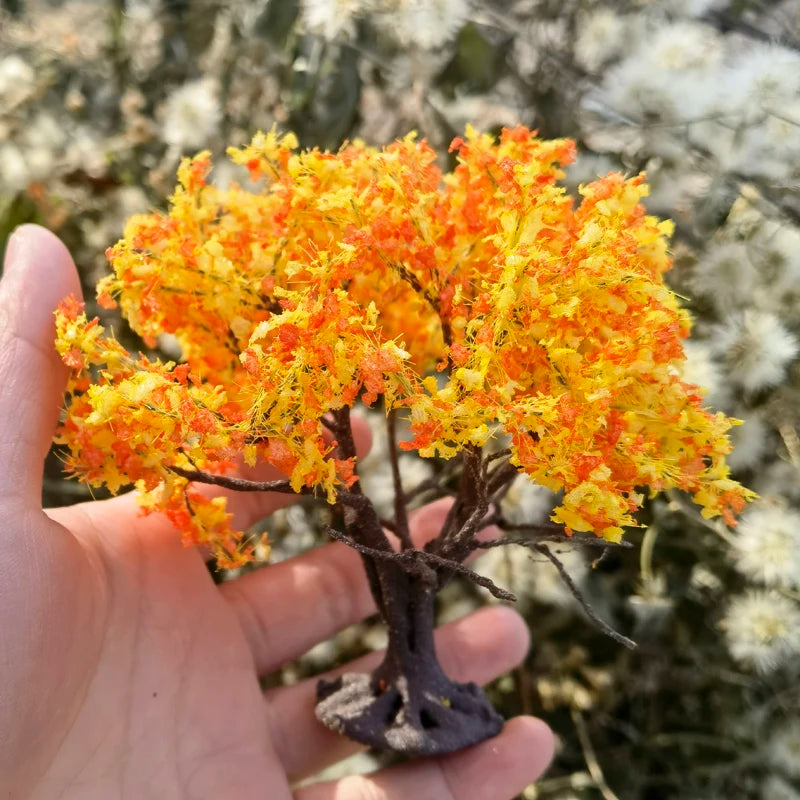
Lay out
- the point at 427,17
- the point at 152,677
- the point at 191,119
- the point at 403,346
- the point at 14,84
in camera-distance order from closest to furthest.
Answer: the point at 403,346 < the point at 152,677 < the point at 427,17 < the point at 191,119 < the point at 14,84

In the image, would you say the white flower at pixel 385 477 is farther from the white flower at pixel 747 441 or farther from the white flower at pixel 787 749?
the white flower at pixel 787 749

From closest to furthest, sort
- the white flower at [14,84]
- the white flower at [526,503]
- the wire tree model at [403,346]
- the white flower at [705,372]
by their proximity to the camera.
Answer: the wire tree model at [403,346], the white flower at [705,372], the white flower at [526,503], the white flower at [14,84]

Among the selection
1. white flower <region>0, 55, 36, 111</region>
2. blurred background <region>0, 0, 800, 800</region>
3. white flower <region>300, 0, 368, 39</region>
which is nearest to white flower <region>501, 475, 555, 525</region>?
blurred background <region>0, 0, 800, 800</region>

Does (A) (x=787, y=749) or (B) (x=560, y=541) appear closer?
(B) (x=560, y=541)

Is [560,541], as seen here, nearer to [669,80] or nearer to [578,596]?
[578,596]

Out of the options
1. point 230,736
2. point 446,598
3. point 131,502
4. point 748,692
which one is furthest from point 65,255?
point 748,692

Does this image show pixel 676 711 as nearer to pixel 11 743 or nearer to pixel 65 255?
pixel 11 743

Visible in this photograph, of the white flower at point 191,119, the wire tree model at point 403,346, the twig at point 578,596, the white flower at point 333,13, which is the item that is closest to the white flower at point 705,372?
the wire tree model at point 403,346

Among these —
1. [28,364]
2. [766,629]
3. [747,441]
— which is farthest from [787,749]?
[28,364]
